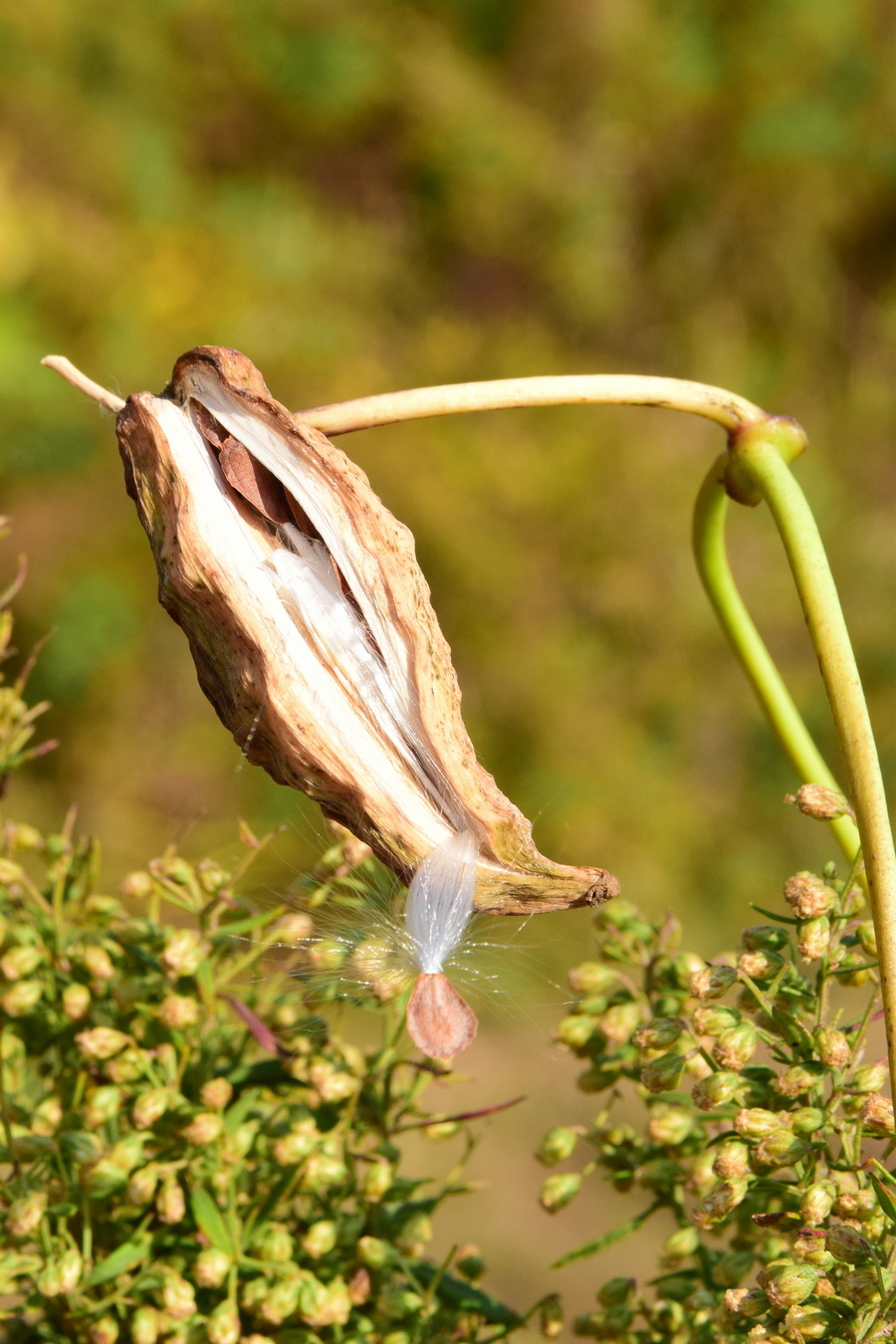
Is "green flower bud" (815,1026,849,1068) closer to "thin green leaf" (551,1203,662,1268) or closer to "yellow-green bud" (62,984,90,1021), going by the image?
"thin green leaf" (551,1203,662,1268)

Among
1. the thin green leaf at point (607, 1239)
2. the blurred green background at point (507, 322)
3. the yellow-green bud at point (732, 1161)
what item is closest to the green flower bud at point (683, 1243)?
the thin green leaf at point (607, 1239)

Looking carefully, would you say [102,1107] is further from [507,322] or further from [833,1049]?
[507,322]

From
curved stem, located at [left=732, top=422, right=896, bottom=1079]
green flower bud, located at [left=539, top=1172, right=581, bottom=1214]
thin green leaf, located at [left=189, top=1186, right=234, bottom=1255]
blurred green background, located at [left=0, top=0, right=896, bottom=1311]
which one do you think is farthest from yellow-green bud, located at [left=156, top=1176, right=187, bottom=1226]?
blurred green background, located at [left=0, top=0, right=896, bottom=1311]

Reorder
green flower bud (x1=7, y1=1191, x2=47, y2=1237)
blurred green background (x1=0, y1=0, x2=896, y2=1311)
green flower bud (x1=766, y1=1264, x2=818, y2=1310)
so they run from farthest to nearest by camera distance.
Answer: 1. blurred green background (x1=0, y1=0, x2=896, y2=1311)
2. green flower bud (x1=7, y1=1191, x2=47, y2=1237)
3. green flower bud (x1=766, y1=1264, x2=818, y2=1310)

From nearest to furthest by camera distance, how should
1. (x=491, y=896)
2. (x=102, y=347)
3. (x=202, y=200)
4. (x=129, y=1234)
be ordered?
1. (x=491, y=896)
2. (x=129, y=1234)
3. (x=102, y=347)
4. (x=202, y=200)

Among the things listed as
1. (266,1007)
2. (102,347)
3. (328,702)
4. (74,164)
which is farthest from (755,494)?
(74,164)

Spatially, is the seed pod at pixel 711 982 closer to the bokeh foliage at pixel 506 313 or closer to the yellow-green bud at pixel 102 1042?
the yellow-green bud at pixel 102 1042

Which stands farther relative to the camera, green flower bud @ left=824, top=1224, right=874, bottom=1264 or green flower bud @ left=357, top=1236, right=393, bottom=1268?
green flower bud @ left=357, top=1236, right=393, bottom=1268

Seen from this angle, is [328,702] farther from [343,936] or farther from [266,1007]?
[266,1007]
